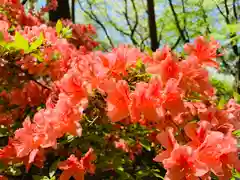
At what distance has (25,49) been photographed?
181cm

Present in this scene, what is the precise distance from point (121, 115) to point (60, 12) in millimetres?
4106

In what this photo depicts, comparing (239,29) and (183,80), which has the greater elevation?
(239,29)

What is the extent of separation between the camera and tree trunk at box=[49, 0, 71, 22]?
523 centimetres

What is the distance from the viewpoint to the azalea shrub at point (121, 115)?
138 centimetres

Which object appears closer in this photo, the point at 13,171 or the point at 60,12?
the point at 13,171

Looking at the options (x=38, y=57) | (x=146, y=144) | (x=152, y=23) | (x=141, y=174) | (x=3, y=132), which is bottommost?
(x=141, y=174)

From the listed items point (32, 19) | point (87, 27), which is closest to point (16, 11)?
point (32, 19)

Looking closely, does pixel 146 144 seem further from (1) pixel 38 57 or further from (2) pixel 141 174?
(1) pixel 38 57

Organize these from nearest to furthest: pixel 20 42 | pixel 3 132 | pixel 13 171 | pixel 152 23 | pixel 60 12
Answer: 1. pixel 20 42
2. pixel 13 171
3. pixel 3 132
4. pixel 60 12
5. pixel 152 23

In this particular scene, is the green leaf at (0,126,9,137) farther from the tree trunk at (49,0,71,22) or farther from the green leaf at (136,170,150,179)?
the tree trunk at (49,0,71,22)

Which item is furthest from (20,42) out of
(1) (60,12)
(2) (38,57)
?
(1) (60,12)

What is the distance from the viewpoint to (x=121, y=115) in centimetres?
143

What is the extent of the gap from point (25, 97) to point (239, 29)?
12.7ft

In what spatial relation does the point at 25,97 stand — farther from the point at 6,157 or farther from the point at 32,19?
the point at 32,19
